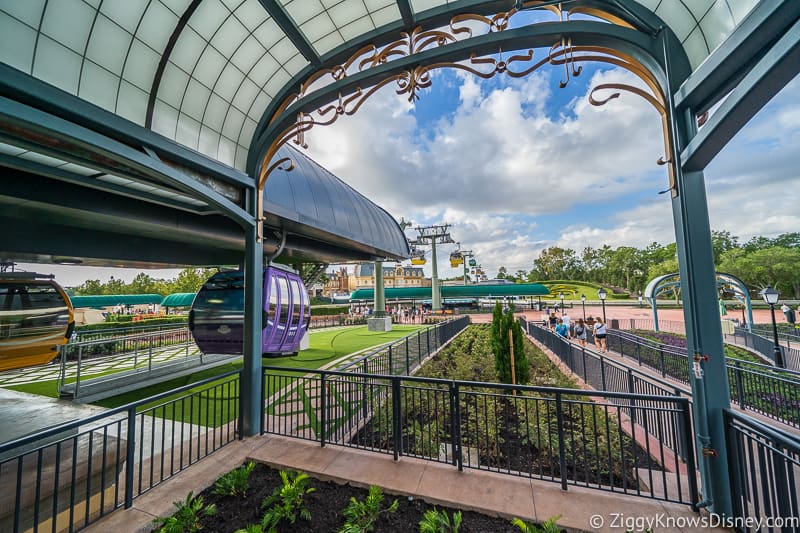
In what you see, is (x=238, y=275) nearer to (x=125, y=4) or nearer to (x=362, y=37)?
(x=125, y=4)

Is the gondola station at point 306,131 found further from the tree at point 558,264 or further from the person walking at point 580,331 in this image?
the tree at point 558,264

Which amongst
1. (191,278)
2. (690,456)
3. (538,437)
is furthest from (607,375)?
(191,278)

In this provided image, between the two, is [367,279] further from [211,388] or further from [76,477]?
[76,477]

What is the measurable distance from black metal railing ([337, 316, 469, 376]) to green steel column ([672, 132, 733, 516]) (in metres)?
4.89

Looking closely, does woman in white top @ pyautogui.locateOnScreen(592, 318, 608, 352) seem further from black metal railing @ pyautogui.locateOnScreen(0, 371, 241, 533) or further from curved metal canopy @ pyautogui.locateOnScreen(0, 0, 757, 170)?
black metal railing @ pyautogui.locateOnScreen(0, 371, 241, 533)

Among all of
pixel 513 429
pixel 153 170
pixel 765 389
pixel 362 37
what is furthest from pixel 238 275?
pixel 765 389

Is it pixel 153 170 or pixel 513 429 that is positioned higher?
pixel 153 170

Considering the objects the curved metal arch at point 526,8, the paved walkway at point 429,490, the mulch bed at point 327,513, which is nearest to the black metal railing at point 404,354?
the paved walkway at point 429,490

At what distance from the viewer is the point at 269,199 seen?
22.9 feet

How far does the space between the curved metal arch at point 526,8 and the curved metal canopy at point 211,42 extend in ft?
0.05

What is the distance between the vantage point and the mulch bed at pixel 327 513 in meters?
3.02

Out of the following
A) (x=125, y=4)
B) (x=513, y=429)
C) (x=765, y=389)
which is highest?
(x=125, y=4)

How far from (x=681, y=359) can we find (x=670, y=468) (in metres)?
6.38

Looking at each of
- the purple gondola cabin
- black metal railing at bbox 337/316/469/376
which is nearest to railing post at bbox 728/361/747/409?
black metal railing at bbox 337/316/469/376
